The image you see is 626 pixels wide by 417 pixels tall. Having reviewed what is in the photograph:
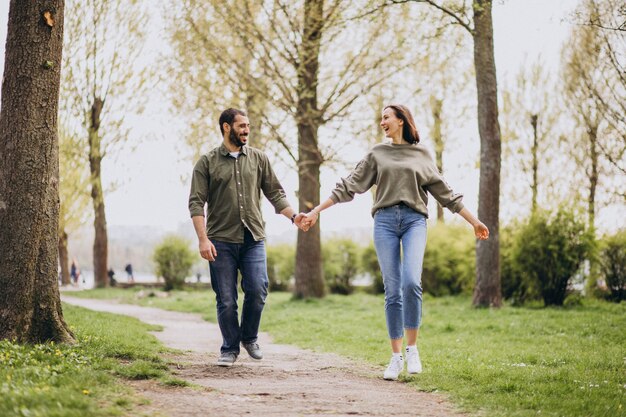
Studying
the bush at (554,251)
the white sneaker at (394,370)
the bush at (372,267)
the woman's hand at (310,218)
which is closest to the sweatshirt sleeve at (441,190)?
the woman's hand at (310,218)

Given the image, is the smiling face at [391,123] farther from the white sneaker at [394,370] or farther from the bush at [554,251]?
the bush at [554,251]

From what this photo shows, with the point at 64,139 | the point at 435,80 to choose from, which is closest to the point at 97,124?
the point at 64,139

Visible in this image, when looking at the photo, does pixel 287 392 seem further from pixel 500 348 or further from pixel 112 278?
pixel 112 278

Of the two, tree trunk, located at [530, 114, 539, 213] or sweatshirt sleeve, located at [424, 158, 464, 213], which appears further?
tree trunk, located at [530, 114, 539, 213]

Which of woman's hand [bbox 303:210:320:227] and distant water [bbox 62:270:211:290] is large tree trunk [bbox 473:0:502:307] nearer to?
woman's hand [bbox 303:210:320:227]

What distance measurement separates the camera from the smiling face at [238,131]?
6.77 meters

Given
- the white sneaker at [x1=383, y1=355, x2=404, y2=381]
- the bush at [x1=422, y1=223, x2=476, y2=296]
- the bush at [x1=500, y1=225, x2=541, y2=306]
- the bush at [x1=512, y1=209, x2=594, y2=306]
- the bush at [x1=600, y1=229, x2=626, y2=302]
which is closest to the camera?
the white sneaker at [x1=383, y1=355, x2=404, y2=381]

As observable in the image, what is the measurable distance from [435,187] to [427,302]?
12.4 m

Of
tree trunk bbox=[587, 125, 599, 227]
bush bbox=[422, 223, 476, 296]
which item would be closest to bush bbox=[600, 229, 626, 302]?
→ bush bbox=[422, 223, 476, 296]

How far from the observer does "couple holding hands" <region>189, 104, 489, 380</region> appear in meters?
6.35

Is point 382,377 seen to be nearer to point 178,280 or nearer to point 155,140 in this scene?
point 155,140

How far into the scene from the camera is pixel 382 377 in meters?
6.60

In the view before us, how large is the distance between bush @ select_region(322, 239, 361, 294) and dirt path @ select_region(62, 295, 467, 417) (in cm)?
1880

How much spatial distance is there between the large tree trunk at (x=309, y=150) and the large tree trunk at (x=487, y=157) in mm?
3950
